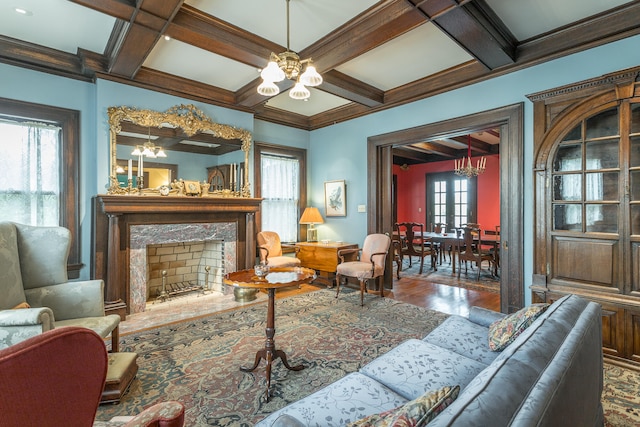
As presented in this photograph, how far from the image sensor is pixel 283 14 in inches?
103

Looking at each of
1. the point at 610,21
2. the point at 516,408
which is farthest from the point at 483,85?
the point at 516,408

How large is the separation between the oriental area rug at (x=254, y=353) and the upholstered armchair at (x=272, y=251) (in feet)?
2.39

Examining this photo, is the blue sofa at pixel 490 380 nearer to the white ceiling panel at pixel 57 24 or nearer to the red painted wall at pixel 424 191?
the white ceiling panel at pixel 57 24

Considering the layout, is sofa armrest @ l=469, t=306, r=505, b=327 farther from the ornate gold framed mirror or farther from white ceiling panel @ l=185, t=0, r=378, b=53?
the ornate gold framed mirror

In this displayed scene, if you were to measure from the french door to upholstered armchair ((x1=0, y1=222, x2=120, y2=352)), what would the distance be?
26.8 ft

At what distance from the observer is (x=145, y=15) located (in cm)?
238

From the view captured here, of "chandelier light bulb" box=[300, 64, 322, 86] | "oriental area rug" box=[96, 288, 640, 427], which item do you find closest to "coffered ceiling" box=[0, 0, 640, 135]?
"chandelier light bulb" box=[300, 64, 322, 86]

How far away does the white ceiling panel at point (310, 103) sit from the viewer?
4.54m

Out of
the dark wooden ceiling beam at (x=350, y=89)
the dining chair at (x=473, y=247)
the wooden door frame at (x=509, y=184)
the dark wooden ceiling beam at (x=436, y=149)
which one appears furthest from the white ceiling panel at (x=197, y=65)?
the dark wooden ceiling beam at (x=436, y=149)

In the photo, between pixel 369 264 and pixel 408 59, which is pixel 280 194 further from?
pixel 408 59

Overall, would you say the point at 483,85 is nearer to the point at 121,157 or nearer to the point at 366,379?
the point at 366,379

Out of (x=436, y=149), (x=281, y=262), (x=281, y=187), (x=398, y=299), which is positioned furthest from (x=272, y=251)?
(x=436, y=149)

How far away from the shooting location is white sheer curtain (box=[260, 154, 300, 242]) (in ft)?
17.2

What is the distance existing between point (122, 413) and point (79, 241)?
2473mm
